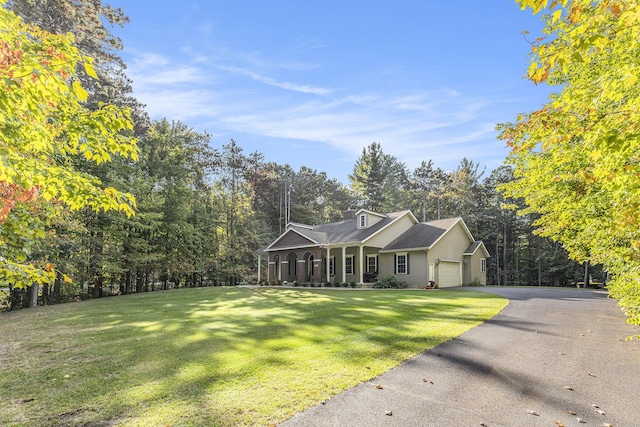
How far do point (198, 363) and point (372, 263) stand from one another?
21.5 m

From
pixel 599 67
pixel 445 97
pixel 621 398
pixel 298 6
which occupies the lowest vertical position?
pixel 621 398

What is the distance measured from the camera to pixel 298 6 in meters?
10.9

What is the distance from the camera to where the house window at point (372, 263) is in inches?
1013

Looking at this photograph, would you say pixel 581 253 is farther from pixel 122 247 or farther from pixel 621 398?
pixel 122 247

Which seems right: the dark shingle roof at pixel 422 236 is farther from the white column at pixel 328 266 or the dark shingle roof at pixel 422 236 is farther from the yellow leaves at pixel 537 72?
the yellow leaves at pixel 537 72

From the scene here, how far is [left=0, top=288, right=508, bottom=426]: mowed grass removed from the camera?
3.62 meters

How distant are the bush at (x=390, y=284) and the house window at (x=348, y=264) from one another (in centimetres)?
293

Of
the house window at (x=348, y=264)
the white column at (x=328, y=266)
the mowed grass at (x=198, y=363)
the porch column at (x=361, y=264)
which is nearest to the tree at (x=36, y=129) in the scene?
the mowed grass at (x=198, y=363)

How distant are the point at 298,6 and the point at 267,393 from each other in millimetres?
10889

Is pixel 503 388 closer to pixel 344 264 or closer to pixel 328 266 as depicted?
pixel 344 264

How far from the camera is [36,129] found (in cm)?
383

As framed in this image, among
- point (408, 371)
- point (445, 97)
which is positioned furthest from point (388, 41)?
point (408, 371)

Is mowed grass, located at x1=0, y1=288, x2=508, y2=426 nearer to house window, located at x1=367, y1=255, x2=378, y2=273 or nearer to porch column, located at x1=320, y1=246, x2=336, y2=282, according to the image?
porch column, located at x1=320, y1=246, x2=336, y2=282

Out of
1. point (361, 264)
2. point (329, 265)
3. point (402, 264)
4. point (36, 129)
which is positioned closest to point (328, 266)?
point (329, 265)
